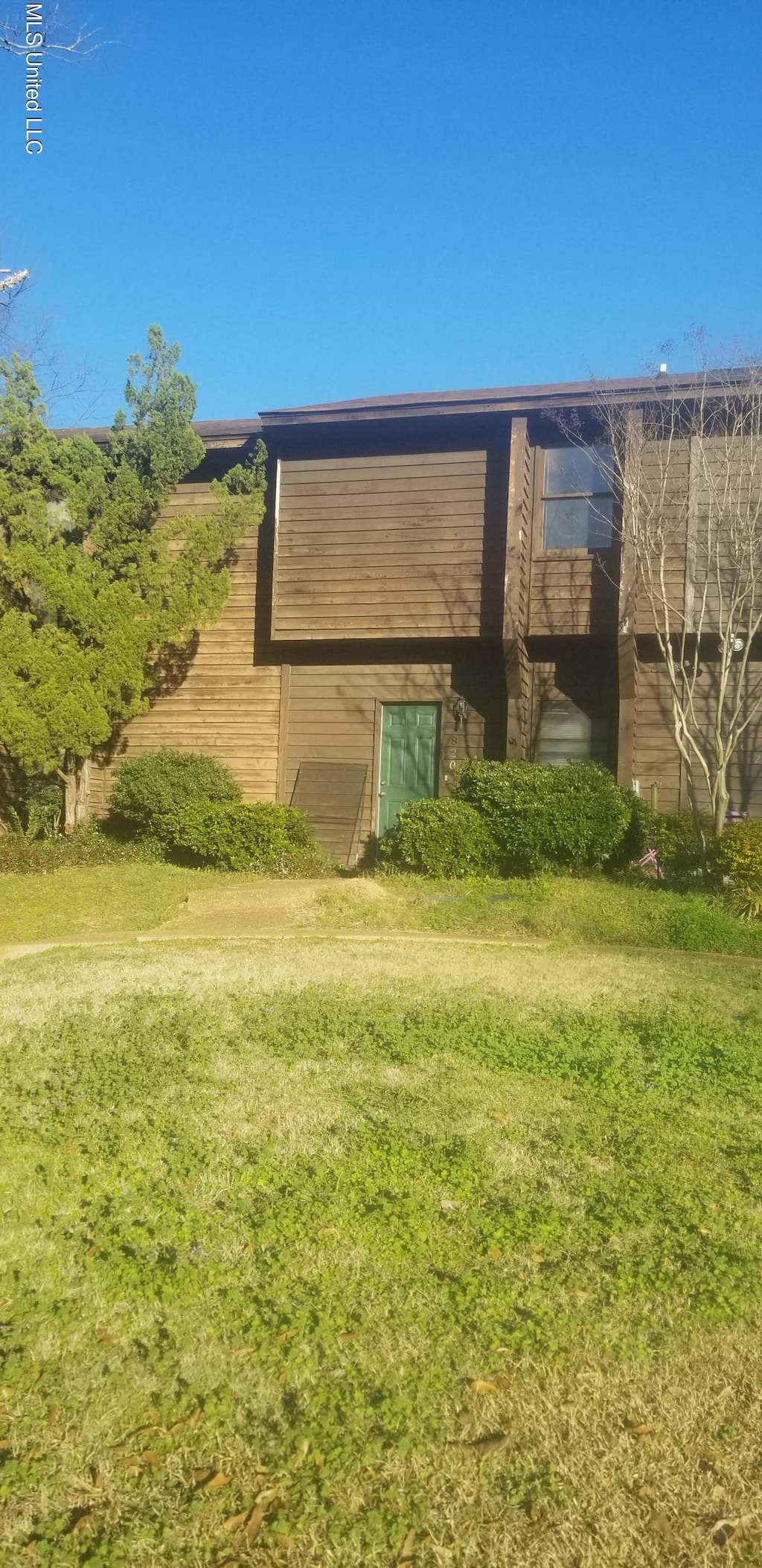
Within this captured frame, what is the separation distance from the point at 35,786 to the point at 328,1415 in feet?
48.5

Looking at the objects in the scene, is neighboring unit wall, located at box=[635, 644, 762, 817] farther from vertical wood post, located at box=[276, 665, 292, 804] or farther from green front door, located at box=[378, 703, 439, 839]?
vertical wood post, located at box=[276, 665, 292, 804]

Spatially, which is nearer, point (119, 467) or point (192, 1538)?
point (192, 1538)

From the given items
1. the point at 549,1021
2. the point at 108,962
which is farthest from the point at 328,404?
the point at 549,1021

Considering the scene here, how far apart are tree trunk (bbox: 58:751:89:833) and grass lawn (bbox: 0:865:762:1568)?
9345 millimetres

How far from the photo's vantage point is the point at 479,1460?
2.49 m

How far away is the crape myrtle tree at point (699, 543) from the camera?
1249 cm

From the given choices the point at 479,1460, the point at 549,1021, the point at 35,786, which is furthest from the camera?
the point at 35,786

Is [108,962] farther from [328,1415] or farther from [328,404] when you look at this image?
[328,404]

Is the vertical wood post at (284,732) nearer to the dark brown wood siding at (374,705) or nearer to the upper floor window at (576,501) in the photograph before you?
the dark brown wood siding at (374,705)

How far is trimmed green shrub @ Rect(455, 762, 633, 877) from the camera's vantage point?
12.4 metres

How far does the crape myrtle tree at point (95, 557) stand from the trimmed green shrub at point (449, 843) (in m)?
4.72

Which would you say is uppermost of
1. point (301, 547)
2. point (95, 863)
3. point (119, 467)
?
point (119, 467)

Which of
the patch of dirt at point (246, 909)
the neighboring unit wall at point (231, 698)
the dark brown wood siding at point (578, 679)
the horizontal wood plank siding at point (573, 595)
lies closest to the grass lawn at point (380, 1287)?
the patch of dirt at point (246, 909)

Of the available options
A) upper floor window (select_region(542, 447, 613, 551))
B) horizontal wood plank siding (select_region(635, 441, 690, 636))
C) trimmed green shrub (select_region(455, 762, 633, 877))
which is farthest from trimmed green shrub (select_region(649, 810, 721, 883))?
upper floor window (select_region(542, 447, 613, 551))
